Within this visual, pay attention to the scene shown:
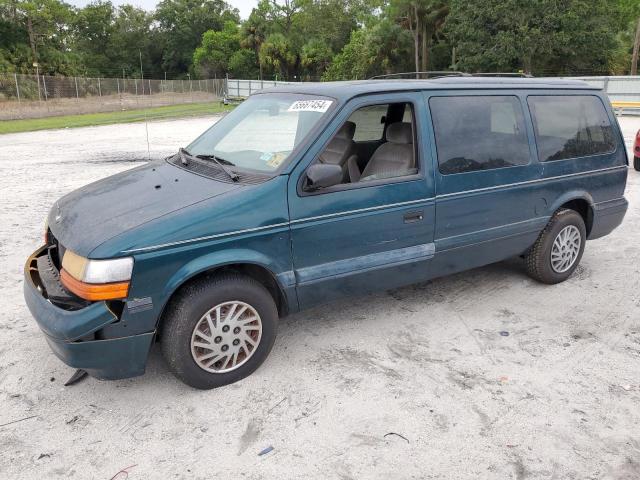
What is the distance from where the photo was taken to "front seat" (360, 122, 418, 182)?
4141 millimetres

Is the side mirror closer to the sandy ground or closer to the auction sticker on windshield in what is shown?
the auction sticker on windshield

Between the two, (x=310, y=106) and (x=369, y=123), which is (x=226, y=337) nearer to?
(x=310, y=106)

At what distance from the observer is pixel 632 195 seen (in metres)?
8.71

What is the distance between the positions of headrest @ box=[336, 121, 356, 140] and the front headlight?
1846 mm

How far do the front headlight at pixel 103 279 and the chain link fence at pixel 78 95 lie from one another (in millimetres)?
27621

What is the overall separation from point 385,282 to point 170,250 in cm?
167

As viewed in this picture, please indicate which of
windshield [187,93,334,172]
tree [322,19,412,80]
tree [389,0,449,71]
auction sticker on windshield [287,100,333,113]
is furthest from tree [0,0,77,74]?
auction sticker on windshield [287,100,333,113]

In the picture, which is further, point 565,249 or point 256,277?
point 565,249

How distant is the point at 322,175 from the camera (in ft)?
11.6

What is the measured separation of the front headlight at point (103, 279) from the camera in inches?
118

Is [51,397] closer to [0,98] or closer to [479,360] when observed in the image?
[479,360]

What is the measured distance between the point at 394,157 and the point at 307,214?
1103 millimetres

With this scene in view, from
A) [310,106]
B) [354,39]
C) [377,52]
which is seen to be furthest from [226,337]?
[354,39]

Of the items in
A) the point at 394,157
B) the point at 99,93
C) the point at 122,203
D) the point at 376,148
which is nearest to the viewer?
the point at 122,203
